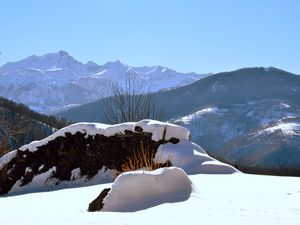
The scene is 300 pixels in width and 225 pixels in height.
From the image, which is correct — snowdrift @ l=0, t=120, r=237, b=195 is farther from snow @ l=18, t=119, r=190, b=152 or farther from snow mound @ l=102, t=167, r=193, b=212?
snow mound @ l=102, t=167, r=193, b=212

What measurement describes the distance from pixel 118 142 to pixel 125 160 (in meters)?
0.62

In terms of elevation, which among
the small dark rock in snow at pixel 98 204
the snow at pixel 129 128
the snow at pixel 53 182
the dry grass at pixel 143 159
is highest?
the snow at pixel 129 128

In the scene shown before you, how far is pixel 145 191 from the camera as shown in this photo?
270 inches

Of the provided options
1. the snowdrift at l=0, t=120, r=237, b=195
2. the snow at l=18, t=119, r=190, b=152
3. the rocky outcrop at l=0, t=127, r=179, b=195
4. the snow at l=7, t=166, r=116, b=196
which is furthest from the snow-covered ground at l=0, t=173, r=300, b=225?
the rocky outcrop at l=0, t=127, r=179, b=195

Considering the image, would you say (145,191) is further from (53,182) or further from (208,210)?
(53,182)

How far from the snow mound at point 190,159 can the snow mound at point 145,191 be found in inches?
152

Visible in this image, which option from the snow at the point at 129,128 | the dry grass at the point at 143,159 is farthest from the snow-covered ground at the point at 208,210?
the snow at the point at 129,128

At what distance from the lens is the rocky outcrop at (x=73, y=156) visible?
12.6m

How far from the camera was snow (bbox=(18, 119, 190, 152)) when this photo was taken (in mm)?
12414

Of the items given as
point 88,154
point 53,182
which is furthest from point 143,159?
point 53,182

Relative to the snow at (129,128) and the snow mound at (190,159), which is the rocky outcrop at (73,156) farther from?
the snow mound at (190,159)

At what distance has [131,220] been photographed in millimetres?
5312

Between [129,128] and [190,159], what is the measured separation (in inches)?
81.5

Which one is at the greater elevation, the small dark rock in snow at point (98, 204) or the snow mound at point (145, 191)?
the snow mound at point (145, 191)
